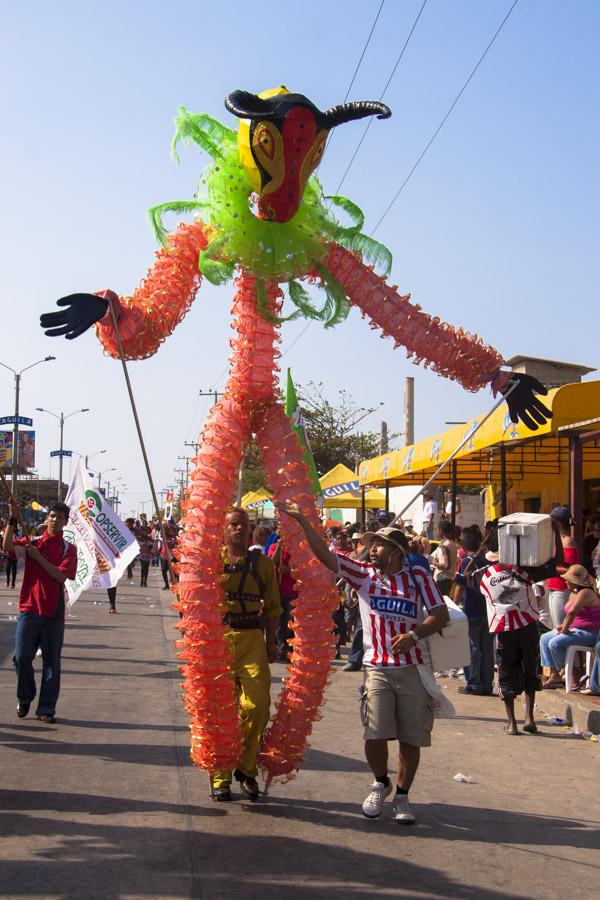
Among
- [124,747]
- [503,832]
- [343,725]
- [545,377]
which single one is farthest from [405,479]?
[503,832]

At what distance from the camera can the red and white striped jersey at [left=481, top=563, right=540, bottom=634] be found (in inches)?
367

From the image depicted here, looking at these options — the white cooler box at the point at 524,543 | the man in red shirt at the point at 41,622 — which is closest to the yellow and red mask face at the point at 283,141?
the man in red shirt at the point at 41,622

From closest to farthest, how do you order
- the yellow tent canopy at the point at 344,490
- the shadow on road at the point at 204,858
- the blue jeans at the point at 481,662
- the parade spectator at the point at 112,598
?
the shadow on road at the point at 204,858 → the blue jeans at the point at 481,662 → the parade spectator at the point at 112,598 → the yellow tent canopy at the point at 344,490

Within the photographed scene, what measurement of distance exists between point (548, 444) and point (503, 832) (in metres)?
10.2

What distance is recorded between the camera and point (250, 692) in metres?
6.35

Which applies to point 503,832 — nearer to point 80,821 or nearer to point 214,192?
point 80,821

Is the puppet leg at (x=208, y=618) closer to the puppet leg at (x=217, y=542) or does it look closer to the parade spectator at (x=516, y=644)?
the puppet leg at (x=217, y=542)

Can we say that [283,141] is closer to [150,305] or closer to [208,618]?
[150,305]

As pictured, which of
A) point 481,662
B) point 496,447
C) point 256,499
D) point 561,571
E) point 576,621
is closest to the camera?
point 576,621

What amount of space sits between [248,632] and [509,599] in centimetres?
359

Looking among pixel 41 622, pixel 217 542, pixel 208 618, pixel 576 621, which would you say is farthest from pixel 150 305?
pixel 576 621

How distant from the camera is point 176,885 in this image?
15.6 ft

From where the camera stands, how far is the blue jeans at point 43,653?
9.03 m

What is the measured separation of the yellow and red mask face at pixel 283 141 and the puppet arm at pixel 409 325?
617mm
